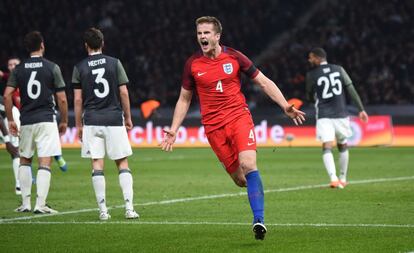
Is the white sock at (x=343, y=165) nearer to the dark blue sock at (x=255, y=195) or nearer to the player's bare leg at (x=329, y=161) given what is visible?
the player's bare leg at (x=329, y=161)

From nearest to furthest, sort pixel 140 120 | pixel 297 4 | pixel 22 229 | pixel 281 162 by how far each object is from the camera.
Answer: pixel 22 229
pixel 281 162
pixel 140 120
pixel 297 4

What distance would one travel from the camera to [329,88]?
57.5ft

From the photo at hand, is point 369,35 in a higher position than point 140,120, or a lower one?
higher

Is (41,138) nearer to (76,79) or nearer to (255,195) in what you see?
(76,79)

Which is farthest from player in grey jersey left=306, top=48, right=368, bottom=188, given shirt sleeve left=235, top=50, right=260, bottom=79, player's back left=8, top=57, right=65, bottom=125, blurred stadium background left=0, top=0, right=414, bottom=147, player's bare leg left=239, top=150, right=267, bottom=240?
blurred stadium background left=0, top=0, right=414, bottom=147

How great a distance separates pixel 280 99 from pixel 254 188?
970 mm

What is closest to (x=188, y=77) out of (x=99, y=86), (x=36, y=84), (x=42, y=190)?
(x=99, y=86)

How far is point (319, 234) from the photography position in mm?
10289

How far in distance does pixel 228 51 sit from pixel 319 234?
2154 mm

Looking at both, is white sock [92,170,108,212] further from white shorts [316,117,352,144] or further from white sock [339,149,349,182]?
white sock [339,149,349,182]

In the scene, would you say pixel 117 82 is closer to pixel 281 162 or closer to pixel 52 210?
pixel 52 210

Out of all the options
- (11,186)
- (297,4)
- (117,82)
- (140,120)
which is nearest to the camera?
(117,82)

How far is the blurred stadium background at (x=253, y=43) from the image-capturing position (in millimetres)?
32625

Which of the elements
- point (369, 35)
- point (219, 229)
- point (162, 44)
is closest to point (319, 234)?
point (219, 229)
